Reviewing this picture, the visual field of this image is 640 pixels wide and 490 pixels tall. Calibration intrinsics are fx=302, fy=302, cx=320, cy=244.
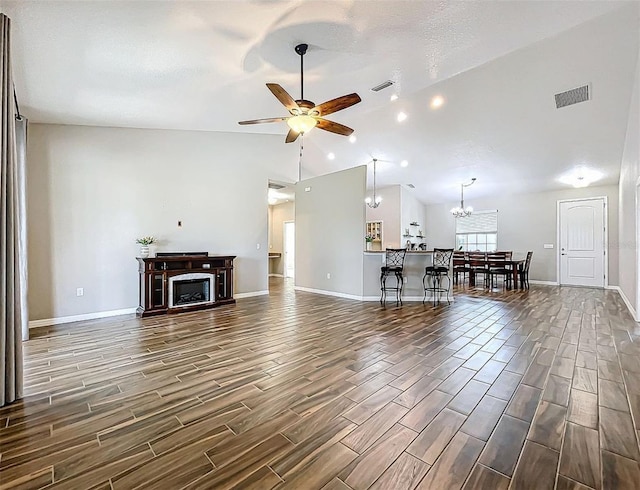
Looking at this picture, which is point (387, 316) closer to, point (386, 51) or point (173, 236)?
point (386, 51)

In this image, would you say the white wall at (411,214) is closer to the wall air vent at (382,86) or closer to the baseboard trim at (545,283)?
the baseboard trim at (545,283)

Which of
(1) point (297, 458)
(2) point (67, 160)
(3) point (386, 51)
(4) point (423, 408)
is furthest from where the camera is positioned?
(2) point (67, 160)

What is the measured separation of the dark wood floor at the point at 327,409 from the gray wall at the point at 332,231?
2701mm

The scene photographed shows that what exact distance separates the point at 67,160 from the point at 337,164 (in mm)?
6462

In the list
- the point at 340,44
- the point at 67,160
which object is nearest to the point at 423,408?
the point at 340,44

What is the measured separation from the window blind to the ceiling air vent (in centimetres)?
517

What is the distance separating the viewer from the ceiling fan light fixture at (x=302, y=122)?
346 cm

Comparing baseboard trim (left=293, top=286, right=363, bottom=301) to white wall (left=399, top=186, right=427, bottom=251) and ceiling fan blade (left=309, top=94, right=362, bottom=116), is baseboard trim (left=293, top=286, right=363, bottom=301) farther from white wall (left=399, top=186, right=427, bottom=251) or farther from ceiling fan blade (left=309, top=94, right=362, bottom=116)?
ceiling fan blade (left=309, top=94, right=362, bottom=116)

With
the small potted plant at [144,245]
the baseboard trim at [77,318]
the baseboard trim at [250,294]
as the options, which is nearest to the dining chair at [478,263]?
the baseboard trim at [250,294]

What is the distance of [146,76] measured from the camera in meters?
3.60

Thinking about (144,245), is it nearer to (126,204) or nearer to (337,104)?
(126,204)

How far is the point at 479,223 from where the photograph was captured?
10523 millimetres

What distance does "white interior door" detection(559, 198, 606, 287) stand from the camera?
8320 millimetres

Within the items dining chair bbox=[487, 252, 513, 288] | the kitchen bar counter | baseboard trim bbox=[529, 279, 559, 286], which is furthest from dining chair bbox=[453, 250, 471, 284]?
the kitchen bar counter
